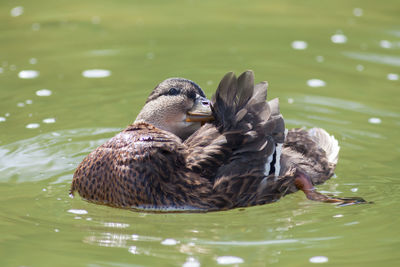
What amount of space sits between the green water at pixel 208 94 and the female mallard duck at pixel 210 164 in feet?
0.52

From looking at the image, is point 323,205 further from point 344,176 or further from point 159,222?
point 159,222

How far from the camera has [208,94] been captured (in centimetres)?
1015

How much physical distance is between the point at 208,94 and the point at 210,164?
3.61 meters

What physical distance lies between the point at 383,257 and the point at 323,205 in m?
→ 1.21

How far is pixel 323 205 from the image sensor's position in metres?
6.76

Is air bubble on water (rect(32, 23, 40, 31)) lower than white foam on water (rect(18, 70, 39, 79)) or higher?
higher

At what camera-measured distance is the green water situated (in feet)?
19.1

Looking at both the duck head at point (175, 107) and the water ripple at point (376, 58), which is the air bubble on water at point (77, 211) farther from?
the water ripple at point (376, 58)

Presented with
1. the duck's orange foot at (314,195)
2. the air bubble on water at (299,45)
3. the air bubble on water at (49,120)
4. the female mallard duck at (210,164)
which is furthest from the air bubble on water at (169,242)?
the air bubble on water at (299,45)

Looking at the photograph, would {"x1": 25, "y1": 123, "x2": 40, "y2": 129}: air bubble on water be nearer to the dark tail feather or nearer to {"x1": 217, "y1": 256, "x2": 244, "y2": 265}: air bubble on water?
the dark tail feather

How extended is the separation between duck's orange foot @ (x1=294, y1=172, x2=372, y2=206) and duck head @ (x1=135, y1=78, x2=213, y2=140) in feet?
3.68

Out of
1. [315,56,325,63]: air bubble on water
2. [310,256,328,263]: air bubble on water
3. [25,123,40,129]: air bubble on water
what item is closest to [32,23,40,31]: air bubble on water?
[25,123,40,129]: air bubble on water

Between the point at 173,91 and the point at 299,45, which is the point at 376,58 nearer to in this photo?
the point at 299,45

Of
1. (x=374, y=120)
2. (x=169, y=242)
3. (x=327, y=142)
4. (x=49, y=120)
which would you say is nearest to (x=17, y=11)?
(x=49, y=120)
